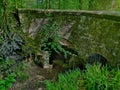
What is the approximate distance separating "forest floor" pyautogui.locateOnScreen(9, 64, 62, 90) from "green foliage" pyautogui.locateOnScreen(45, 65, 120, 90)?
53 cm

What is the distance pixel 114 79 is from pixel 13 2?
271cm

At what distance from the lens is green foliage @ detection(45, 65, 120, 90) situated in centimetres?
347

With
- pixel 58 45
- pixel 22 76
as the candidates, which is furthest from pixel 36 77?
pixel 58 45

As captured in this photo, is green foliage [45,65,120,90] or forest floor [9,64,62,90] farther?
forest floor [9,64,62,90]

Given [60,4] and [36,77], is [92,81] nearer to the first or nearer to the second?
[36,77]

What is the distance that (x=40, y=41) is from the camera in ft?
16.2

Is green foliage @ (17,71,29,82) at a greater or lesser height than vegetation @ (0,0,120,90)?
lesser

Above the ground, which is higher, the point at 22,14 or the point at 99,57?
the point at 22,14

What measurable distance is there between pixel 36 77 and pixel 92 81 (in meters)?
1.33

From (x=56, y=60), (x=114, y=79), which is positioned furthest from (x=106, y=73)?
(x=56, y=60)

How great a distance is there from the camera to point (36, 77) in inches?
180

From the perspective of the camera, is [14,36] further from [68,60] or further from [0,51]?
[68,60]

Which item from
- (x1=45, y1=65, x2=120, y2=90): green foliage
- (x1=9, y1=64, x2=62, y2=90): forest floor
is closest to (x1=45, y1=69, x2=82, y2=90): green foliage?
(x1=45, y1=65, x2=120, y2=90): green foliage

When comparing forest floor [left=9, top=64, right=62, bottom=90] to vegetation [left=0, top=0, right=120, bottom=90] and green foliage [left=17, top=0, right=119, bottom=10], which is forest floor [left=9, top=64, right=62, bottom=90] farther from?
green foliage [left=17, top=0, right=119, bottom=10]
